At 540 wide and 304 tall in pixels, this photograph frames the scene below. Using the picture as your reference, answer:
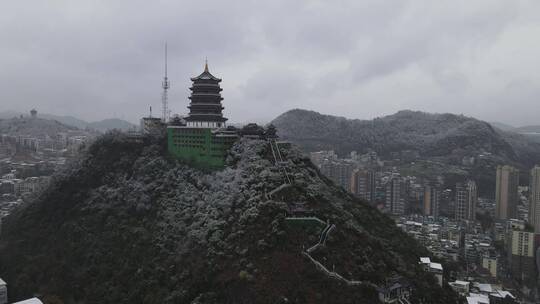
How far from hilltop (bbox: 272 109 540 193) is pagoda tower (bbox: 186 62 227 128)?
1632 inches

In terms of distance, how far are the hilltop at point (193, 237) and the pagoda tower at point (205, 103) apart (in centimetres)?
264

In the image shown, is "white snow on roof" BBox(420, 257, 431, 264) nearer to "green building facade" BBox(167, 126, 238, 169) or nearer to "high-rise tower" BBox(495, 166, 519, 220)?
"green building facade" BBox(167, 126, 238, 169)

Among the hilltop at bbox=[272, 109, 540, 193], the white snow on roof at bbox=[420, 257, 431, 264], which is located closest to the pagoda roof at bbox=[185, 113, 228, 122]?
the white snow on roof at bbox=[420, 257, 431, 264]

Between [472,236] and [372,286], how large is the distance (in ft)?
80.2

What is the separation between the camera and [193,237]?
18672 millimetres

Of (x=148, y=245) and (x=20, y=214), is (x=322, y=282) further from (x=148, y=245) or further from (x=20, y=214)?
(x=20, y=214)

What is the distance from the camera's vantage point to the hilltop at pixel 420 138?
6912cm

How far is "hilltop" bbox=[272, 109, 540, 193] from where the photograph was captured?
2721 inches

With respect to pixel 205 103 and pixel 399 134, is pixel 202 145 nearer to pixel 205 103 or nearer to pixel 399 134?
pixel 205 103

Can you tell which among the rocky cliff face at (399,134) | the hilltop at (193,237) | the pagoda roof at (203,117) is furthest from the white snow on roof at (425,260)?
the rocky cliff face at (399,134)

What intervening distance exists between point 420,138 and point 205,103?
197 ft

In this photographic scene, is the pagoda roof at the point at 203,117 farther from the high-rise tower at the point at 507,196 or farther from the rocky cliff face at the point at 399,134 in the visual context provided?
the rocky cliff face at the point at 399,134

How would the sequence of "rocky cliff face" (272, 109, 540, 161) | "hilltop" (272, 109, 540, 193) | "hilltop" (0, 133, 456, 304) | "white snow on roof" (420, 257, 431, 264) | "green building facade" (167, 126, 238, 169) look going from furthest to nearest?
"rocky cliff face" (272, 109, 540, 161), "hilltop" (272, 109, 540, 193), "green building facade" (167, 126, 238, 169), "white snow on roof" (420, 257, 431, 264), "hilltop" (0, 133, 456, 304)

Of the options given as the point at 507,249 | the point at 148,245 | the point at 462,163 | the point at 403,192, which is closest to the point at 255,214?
the point at 148,245
